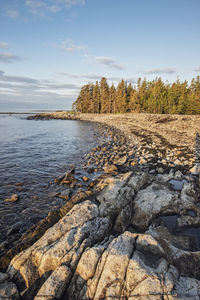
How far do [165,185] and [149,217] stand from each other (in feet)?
7.93

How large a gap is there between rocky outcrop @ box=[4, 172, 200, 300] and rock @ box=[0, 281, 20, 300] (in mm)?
179

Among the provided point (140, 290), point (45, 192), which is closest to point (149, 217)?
point (140, 290)

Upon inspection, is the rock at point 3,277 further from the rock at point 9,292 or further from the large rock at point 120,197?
the large rock at point 120,197

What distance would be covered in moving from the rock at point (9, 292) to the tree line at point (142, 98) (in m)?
68.3

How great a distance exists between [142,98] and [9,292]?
78157mm

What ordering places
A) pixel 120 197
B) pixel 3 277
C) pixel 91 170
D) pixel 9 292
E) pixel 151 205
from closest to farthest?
pixel 9 292 < pixel 3 277 < pixel 151 205 < pixel 120 197 < pixel 91 170

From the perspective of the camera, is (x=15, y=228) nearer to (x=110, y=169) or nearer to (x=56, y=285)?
(x=56, y=285)

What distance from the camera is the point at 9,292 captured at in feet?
13.4

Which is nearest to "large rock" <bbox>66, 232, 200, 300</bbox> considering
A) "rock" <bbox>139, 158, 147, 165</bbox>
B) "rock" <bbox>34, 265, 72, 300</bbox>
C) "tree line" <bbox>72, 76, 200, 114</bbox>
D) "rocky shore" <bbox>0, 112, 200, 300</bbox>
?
"rocky shore" <bbox>0, 112, 200, 300</bbox>

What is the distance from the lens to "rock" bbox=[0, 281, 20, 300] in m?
4.00

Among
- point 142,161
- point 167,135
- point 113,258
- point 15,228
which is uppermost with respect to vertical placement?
point 167,135

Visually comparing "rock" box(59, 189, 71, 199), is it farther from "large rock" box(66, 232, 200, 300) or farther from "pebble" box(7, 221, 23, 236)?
"large rock" box(66, 232, 200, 300)

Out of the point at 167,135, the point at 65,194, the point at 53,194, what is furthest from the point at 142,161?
the point at 167,135

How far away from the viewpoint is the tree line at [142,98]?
6094 cm
